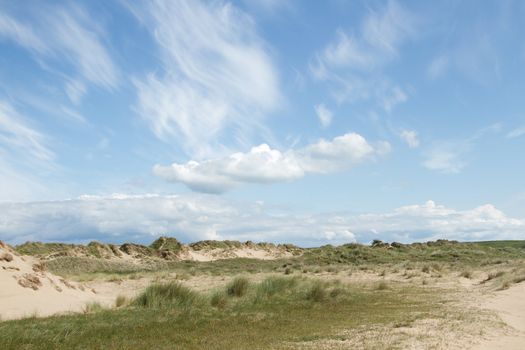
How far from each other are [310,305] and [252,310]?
2.92m

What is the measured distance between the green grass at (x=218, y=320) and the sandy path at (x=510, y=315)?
2.29 metres

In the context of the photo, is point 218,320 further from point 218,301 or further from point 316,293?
point 316,293

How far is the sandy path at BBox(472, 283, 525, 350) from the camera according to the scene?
12.1 metres

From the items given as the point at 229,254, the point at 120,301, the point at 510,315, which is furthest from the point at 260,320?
the point at 229,254

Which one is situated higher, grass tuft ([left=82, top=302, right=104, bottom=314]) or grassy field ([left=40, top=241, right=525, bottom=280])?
grassy field ([left=40, top=241, right=525, bottom=280])

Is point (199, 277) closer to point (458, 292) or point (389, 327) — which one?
point (458, 292)

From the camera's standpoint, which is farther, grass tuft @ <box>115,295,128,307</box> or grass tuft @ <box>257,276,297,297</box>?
grass tuft @ <box>257,276,297,297</box>

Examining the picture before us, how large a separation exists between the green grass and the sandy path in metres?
2.29

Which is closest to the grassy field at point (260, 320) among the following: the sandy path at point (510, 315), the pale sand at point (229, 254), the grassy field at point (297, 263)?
the sandy path at point (510, 315)

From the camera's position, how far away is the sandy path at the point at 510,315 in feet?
39.7

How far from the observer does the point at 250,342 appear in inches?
482

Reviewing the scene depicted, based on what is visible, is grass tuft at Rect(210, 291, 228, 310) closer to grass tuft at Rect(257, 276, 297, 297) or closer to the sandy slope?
grass tuft at Rect(257, 276, 297, 297)

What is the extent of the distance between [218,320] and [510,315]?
10.2 metres

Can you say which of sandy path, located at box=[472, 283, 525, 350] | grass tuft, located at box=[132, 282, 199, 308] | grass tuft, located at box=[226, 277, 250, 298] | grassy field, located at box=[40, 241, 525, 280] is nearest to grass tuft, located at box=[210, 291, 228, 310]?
grass tuft, located at box=[132, 282, 199, 308]
